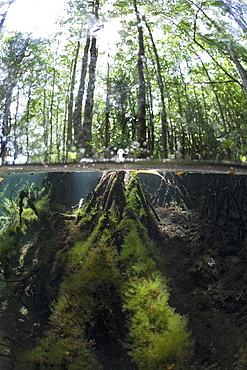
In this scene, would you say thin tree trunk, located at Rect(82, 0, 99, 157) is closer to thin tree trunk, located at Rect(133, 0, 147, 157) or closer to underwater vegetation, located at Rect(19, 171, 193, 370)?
thin tree trunk, located at Rect(133, 0, 147, 157)

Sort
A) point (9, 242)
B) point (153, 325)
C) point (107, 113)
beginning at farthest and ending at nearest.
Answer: point (9, 242) < point (153, 325) < point (107, 113)

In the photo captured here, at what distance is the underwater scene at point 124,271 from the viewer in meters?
1.38

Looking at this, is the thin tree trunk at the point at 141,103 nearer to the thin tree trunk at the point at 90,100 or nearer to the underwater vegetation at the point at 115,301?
the thin tree trunk at the point at 90,100

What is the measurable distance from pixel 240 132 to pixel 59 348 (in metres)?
1.05

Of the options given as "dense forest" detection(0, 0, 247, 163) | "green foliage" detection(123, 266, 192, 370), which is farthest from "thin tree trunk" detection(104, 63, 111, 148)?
"green foliage" detection(123, 266, 192, 370)

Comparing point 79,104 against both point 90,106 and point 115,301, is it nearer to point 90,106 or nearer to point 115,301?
point 90,106

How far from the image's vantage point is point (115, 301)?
142 centimetres

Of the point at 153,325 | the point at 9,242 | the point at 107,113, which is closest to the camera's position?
the point at 107,113

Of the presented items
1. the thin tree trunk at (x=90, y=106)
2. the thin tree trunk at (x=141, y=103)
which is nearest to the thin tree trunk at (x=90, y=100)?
the thin tree trunk at (x=90, y=106)

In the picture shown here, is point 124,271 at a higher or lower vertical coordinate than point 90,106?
lower

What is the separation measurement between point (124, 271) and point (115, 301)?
0.12m

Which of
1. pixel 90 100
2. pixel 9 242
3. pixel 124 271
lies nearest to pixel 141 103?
pixel 90 100

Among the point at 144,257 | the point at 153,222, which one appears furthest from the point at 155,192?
the point at 144,257

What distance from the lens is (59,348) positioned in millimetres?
1380
